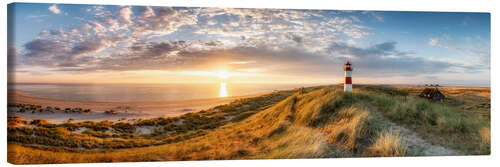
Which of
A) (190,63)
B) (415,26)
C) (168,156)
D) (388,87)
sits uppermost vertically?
(415,26)

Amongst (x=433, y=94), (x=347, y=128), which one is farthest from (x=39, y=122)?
(x=433, y=94)

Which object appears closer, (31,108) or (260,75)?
(31,108)

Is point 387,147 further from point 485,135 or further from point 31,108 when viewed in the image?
point 31,108

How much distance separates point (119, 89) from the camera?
618 centimetres

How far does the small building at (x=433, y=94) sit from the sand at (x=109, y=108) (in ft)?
16.2

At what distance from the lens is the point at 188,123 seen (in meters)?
8.02

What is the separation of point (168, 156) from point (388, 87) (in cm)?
593

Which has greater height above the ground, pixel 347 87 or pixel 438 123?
pixel 347 87

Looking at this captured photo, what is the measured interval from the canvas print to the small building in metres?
0.03

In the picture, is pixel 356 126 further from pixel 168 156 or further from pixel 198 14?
pixel 198 14

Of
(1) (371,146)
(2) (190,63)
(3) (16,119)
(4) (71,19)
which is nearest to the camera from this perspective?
(1) (371,146)

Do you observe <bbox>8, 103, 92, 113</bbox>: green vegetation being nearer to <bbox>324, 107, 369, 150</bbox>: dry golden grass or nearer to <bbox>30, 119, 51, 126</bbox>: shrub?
<bbox>30, 119, 51, 126</bbox>: shrub

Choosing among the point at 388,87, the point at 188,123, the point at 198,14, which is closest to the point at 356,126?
the point at 388,87

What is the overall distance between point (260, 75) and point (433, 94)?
177 inches
